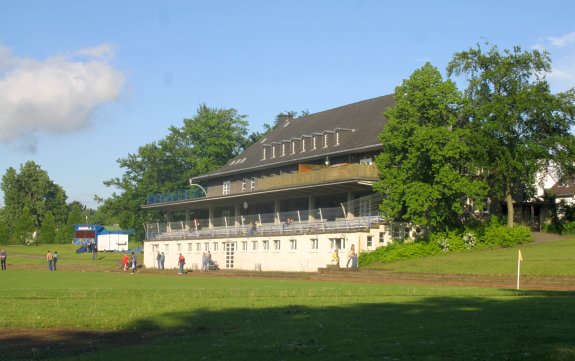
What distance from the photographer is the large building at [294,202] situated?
2338 inches

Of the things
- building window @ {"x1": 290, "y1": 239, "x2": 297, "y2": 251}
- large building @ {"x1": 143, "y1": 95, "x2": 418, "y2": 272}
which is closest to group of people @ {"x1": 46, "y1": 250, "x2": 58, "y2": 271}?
large building @ {"x1": 143, "y1": 95, "x2": 418, "y2": 272}

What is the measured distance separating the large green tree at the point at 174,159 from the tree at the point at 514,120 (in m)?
46.5

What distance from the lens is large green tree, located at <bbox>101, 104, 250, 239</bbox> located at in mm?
99188

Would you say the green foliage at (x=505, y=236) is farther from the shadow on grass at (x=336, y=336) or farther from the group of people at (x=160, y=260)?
the shadow on grass at (x=336, y=336)

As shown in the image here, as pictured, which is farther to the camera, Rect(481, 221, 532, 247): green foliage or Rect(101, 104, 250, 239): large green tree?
Rect(101, 104, 250, 239): large green tree

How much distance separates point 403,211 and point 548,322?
4221 centimetres

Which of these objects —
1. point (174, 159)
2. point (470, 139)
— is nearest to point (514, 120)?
point (470, 139)

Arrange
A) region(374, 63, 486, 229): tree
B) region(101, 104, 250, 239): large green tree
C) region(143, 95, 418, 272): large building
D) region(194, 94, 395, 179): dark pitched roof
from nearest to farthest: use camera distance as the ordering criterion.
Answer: region(374, 63, 486, 229): tree → region(143, 95, 418, 272): large building → region(194, 94, 395, 179): dark pitched roof → region(101, 104, 250, 239): large green tree

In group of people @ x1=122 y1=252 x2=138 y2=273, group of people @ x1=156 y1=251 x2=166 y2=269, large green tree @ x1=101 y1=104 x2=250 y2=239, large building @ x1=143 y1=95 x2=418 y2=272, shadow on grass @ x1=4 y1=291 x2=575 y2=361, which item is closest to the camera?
shadow on grass @ x1=4 y1=291 x2=575 y2=361

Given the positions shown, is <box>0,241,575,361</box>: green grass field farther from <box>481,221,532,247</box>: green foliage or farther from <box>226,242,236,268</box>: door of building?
<box>226,242,236,268</box>: door of building

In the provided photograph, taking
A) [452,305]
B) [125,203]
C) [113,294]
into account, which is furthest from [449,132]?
[125,203]

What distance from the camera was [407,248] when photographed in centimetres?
5322

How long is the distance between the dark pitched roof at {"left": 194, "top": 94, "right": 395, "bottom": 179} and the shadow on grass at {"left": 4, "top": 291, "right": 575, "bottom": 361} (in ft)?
143

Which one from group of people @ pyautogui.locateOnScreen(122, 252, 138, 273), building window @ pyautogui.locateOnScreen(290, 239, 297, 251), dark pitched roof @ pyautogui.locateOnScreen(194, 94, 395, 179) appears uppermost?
dark pitched roof @ pyautogui.locateOnScreen(194, 94, 395, 179)
